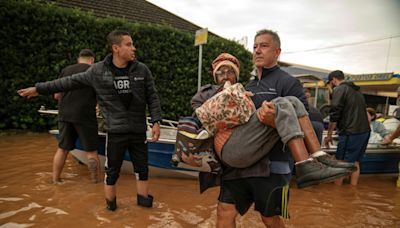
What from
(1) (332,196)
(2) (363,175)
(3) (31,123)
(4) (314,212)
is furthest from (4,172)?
(2) (363,175)

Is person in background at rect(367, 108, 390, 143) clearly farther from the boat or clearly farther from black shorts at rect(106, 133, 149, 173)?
black shorts at rect(106, 133, 149, 173)

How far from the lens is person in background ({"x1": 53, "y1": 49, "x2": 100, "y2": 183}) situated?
4168mm

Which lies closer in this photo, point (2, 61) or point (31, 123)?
point (2, 61)

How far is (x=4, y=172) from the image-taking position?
4.60 m

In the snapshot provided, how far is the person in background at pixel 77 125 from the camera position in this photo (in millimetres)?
4168

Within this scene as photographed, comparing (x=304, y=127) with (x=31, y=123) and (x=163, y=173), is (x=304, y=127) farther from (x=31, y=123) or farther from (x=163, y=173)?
(x=31, y=123)

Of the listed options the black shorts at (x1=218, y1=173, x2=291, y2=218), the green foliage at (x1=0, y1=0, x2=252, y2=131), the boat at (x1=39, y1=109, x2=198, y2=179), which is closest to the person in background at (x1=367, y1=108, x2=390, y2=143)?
the boat at (x1=39, y1=109, x2=198, y2=179)

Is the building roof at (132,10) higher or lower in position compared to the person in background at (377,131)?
higher

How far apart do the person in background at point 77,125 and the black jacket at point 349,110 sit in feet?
12.9

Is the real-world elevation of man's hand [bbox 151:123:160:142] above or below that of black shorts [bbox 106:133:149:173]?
above

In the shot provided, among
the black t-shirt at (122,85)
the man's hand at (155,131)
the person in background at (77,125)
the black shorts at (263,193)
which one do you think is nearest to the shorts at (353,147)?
the black shorts at (263,193)

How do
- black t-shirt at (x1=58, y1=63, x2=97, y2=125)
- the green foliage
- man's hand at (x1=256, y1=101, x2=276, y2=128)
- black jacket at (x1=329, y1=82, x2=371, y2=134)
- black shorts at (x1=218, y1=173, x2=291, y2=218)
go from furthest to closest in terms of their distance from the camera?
the green foliage < black jacket at (x1=329, y1=82, x2=371, y2=134) < black t-shirt at (x1=58, y1=63, x2=97, y2=125) < black shorts at (x1=218, y1=173, x2=291, y2=218) < man's hand at (x1=256, y1=101, x2=276, y2=128)

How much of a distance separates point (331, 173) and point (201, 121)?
949 millimetres

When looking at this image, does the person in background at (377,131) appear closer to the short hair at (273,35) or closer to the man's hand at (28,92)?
the short hair at (273,35)
